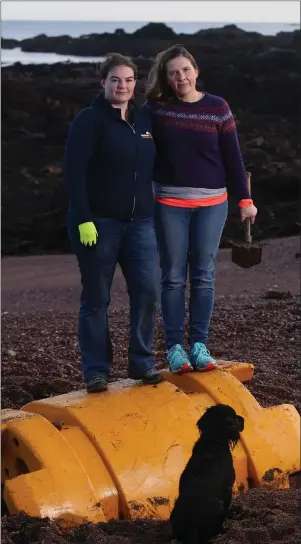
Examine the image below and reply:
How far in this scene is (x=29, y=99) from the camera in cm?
2164

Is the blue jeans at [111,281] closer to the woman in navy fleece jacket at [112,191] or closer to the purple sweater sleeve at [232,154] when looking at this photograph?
the woman in navy fleece jacket at [112,191]

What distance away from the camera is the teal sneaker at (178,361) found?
339 cm

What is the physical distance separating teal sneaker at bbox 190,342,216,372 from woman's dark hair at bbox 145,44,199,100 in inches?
35.6

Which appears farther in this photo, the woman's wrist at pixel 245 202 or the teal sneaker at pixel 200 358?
the teal sneaker at pixel 200 358

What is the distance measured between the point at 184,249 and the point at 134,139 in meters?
0.43

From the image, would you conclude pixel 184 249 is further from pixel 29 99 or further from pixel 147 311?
pixel 29 99

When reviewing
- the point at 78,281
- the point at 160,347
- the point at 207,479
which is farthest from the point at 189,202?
the point at 78,281

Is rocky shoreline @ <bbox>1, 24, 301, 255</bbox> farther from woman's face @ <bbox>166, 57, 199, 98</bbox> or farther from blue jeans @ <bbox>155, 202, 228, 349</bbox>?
woman's face @ <bbox>166, 57, 199, 98</bbox>

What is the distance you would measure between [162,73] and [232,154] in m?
0.35

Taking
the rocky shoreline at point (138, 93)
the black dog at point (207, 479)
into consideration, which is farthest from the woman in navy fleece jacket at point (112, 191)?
the rocky shoreline at point (138, 93)

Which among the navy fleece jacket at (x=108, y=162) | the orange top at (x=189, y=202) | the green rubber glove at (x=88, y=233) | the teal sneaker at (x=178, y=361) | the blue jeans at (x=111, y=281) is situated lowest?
the teal sneaker at (x=178, y=361)

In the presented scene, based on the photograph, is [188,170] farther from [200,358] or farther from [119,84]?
[200,358]

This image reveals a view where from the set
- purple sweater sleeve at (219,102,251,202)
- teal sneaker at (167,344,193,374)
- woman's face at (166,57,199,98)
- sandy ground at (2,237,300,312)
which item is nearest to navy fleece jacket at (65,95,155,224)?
woman's face at (166,57,199,98)

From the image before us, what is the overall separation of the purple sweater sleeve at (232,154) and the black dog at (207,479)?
0.82 meters
